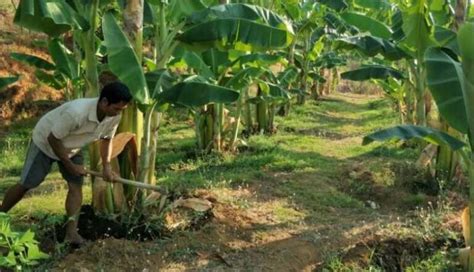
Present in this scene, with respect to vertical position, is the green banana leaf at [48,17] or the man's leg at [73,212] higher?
the green banana leaf at [48,17]

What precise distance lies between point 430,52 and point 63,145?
3.57m

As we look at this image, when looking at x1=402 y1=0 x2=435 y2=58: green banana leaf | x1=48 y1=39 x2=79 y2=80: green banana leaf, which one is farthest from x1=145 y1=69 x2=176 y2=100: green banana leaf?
x1=402 y1=0 x2=435 y2=58: green banana leaf

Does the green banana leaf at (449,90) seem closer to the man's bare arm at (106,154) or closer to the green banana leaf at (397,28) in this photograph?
the man's bare arm at (106,154)

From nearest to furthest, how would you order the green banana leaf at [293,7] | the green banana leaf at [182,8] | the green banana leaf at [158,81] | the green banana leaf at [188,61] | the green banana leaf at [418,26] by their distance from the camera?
the green banana leaf at [158,81] → the green banana leaf at [182,8] → the green banana leaf at [418,26] → the green banana leaf at [188,61] → the green banana leaf at [293,7]

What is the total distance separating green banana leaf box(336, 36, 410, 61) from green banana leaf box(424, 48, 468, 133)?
2673 millimetres

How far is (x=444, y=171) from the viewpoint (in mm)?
8086

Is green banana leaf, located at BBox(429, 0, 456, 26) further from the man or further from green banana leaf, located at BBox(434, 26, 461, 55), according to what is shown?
the man

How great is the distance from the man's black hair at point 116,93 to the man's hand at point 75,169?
2.49 feet

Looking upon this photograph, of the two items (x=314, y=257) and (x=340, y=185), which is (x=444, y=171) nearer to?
(x=340, y=185)

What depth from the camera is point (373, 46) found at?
7695mm

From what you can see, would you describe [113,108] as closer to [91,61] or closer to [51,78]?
[91,61]

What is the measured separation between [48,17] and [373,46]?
450 cm

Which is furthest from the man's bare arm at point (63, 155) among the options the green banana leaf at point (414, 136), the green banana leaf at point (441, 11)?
the green banana leaf at point (441, 11)

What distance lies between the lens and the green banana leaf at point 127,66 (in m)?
5.05
